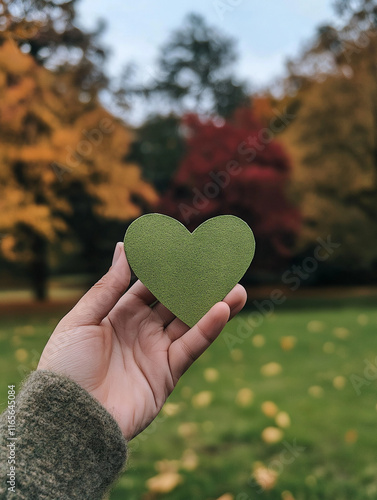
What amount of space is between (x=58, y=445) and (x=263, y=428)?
201 centimetres

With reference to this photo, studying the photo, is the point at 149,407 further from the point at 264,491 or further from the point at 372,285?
the point at 372,285

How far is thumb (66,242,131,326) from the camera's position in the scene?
4.22 feet

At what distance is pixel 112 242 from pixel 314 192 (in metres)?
4.47

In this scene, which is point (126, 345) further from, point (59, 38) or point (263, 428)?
point (59, 38)

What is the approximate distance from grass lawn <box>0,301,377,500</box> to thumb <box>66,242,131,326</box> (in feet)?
0.94

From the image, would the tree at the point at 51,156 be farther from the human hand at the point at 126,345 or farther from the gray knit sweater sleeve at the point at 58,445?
the gray knit sweater sleeve at the point at 58,445

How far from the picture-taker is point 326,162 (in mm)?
10984

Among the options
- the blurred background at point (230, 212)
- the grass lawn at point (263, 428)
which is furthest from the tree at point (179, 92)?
the grass lawn at point (263, 428)

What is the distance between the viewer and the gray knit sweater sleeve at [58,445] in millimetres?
1071

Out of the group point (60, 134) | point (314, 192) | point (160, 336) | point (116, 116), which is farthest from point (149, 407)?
point (314, 192)

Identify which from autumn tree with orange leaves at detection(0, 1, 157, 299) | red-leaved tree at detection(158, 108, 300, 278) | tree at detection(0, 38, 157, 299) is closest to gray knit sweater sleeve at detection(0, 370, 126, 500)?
autumn tree with orange leaves at detection(0, 1, 157, 299)

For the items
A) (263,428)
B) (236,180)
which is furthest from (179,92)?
(263,428)

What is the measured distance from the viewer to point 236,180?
8.34 m

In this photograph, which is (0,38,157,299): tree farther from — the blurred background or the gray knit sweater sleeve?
the gray knit sweater sleeve
